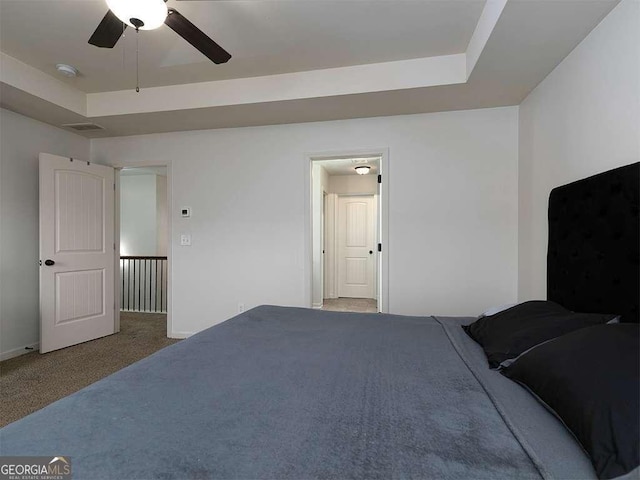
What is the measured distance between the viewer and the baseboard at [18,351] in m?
3.17

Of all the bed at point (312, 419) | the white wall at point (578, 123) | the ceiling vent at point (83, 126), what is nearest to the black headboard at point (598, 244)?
the bed at point (312, 419)

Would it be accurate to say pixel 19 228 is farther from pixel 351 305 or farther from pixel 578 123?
pixel 578 123

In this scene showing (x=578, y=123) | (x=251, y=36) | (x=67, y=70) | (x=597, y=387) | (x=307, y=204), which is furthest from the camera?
(x=307, y=204)

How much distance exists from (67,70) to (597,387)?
3916mm

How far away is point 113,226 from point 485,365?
426cm

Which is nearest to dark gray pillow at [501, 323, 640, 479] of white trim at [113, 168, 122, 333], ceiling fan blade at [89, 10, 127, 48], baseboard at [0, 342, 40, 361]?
ceiling fan blade at [89, 10, 127, 48]

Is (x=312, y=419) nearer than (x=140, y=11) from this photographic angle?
Yes

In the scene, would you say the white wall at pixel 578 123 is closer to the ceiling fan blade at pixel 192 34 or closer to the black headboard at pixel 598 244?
the black headboard at pixel 598 244

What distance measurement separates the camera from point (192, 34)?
5.99 feet

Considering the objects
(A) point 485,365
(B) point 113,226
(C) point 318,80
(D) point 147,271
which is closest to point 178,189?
(B) point 113,226

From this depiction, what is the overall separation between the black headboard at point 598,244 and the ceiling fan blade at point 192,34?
7.21 feet

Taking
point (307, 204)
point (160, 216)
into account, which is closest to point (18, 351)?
point (307, 204)

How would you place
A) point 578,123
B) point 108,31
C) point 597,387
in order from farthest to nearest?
point 578,123
point 108,31
point 597,387

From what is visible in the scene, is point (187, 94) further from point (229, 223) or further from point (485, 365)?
point (485, 365)
